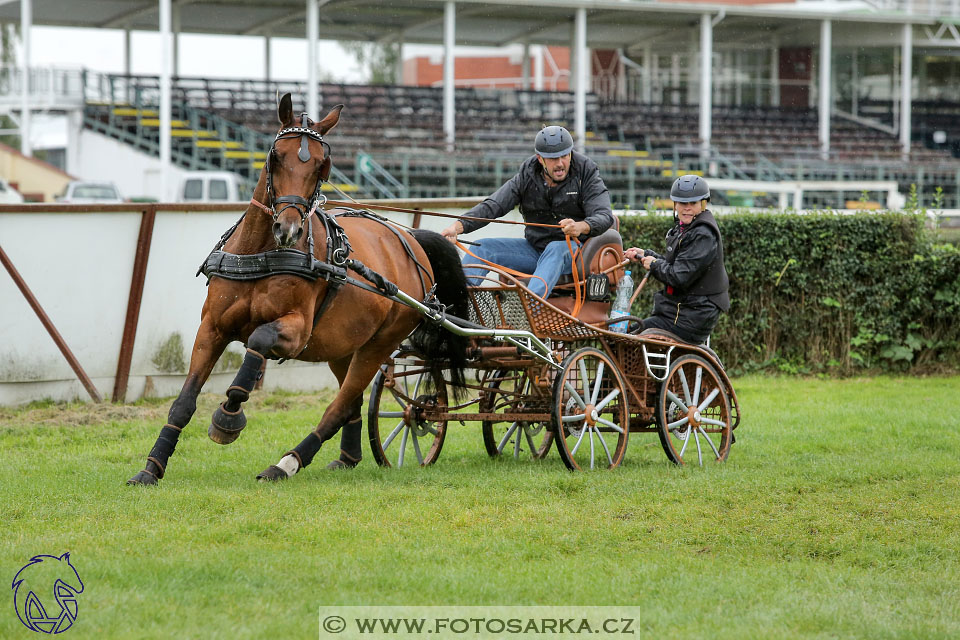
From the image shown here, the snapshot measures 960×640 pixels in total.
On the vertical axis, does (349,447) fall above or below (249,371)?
below

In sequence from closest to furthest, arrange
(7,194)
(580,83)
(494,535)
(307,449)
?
(494,535) < (307,449) < (7,194) < (580,83)

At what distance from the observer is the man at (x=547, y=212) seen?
7.48m

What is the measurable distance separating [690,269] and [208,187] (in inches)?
788

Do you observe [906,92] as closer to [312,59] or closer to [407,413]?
[312,59]

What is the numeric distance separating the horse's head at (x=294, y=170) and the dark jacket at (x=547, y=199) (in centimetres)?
163

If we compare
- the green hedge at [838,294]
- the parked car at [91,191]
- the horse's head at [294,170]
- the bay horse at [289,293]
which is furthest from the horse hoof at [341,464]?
the parked car at [91,191]

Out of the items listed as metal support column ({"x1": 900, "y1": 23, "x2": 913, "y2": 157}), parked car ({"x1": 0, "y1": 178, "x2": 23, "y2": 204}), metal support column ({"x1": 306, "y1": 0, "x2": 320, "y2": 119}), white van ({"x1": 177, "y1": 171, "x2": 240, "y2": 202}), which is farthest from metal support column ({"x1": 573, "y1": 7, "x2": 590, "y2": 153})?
parked car ({"x1": 0, "y1": 178, "x2": 23, "y2": 204})

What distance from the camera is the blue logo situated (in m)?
4.01

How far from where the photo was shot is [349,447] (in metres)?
7.42

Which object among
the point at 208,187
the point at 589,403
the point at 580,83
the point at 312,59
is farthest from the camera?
the point at 580,83

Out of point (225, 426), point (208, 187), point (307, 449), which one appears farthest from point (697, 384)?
point (208, 187)

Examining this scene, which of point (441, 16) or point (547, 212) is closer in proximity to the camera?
point (547, 212)

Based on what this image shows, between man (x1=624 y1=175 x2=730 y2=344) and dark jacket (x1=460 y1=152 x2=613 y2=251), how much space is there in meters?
0.42

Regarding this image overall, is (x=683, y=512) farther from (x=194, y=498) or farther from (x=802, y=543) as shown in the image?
(x=194, y=498)
